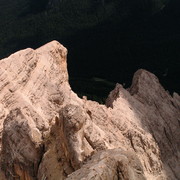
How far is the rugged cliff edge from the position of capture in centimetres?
1109

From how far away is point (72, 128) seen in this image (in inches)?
456

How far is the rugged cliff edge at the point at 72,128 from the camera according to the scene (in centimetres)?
1109

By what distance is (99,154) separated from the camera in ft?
32.1

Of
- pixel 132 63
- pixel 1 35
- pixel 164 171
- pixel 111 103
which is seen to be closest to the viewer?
pixel 164 171

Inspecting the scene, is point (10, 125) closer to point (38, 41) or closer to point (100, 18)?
point (38, 41)

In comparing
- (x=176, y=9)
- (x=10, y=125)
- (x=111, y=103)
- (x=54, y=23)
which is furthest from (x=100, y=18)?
(x=10, y=125)

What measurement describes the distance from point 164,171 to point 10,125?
541 cm

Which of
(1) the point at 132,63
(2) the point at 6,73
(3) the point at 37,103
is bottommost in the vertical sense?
(3) the point at 37,103

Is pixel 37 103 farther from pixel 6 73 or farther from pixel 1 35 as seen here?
pixel 1 35

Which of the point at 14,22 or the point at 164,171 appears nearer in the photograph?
the point at 164,171

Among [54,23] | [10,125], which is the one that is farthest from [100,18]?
[10,125]

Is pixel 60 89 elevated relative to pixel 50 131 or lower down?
elevated

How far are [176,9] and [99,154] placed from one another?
1841 inches

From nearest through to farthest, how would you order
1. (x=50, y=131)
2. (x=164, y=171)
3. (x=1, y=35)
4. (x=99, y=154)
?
(x=99, y=154) < (x=50, y=131) < (x=164, y=171) < (x=1, y=35)
